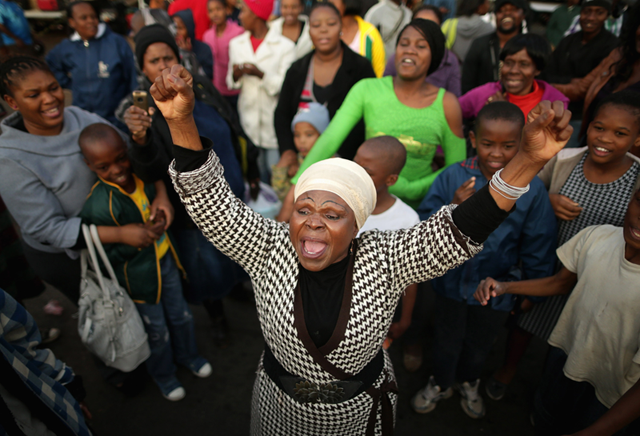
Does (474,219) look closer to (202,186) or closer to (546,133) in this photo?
(546,133)

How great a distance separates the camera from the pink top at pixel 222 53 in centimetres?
499

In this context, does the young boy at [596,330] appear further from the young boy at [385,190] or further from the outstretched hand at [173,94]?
the outstretched hand at [173,94]

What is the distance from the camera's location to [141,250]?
2.37m

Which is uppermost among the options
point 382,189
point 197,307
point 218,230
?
point 218,230

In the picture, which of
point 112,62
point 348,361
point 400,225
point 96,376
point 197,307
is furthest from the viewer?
point 112,62

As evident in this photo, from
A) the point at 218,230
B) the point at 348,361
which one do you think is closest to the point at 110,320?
the point at 218,230

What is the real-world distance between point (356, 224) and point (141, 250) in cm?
150

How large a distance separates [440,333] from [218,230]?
1.74 meters

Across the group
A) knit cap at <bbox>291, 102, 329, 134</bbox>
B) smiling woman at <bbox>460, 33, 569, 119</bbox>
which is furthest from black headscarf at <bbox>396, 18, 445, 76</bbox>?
knit cap at <bbox>291, 102, 329, 134</bbox>

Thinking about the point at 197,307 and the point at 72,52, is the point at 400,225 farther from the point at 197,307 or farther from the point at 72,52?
the point at 72,52

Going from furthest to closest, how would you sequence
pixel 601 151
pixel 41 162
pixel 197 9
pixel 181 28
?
pixel 197 9 → pixel 181 28 → pixel 41 162 → pixel 601 151

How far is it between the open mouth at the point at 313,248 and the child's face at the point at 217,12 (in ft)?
15.7

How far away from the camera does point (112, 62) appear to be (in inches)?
156

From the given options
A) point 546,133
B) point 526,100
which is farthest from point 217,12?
point 546,133
